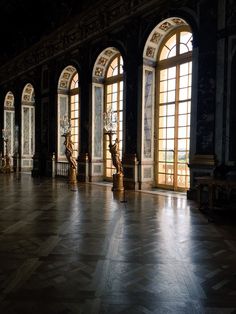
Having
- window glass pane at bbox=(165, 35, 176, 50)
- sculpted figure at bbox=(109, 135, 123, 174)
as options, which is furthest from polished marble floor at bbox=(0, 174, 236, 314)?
window glass pane at bbox=(165, 35, 176, 50)

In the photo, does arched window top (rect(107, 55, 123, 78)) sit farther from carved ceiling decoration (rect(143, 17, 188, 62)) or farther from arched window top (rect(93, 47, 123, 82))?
carved ceiling decoration (rect(143, 17, 188, 62))

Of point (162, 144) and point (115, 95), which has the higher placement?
point (115, 95)

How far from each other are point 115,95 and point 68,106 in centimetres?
317

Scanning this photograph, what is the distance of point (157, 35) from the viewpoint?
31.7ft

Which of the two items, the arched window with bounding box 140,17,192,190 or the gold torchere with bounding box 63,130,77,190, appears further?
the gold torchere with bounding box 63,130,77,190

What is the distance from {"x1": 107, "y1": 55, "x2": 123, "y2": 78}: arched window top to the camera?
1163cm

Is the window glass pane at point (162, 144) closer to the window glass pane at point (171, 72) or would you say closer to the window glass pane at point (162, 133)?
the window glass pane at point (162, 133)

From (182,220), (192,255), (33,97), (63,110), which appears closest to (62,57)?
(63,110)

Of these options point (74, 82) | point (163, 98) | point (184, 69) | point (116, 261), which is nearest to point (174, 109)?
point (163, 98)

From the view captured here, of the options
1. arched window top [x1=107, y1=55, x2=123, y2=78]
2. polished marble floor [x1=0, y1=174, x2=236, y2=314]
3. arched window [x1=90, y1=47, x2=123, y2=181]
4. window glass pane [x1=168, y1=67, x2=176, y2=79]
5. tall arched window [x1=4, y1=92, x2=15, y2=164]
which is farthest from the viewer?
tall arched window [x1=4, y1=92, x2=15, y2=164]

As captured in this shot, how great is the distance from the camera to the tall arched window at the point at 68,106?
13.9 meters

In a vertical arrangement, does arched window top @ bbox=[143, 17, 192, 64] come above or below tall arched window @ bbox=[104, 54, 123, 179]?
above

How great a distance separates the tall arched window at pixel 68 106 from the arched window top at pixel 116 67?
2.24 m

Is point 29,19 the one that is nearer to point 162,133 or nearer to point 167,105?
point 167,105
